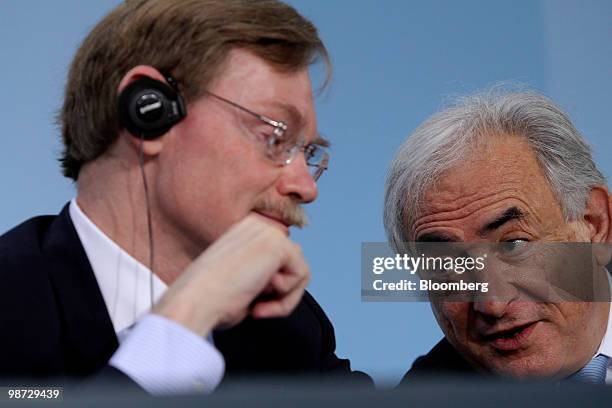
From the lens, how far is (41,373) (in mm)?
1161

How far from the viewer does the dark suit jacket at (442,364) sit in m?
1.47

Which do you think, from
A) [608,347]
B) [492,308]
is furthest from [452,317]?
[608,347]

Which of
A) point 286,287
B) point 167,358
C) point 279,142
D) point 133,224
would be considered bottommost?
point 167,358

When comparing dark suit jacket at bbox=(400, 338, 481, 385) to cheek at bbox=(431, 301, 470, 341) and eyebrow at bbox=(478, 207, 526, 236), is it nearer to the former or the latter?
cheek at bbox=(431, 301, 470, 341)

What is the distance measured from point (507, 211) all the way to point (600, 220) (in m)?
0.20

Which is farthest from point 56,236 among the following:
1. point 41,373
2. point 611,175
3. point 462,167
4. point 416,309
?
point 611,175

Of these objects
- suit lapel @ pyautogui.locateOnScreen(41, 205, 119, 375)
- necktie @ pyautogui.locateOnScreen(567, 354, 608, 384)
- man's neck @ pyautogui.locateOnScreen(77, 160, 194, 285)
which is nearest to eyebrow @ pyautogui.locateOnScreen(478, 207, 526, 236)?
necktie @ pyautogui.locateOnScreen(567, 354, 608, 384)

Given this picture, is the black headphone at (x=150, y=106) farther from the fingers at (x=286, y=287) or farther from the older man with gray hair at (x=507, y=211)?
the older man with gray hair at (x=507, y=211)

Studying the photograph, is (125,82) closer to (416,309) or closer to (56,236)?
(56,236)

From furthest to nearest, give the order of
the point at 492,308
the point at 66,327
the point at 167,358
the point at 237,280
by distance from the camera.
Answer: the point at 492,308, the point at 66,327, the point at 237,280, the point at 167,358

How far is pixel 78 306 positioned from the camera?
1224mm

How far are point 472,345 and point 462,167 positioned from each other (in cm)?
30

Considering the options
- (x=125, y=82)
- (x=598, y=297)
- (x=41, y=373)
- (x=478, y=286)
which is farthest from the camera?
(x=598, y=297)

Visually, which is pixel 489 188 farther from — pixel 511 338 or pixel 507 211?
pixel 511 338
